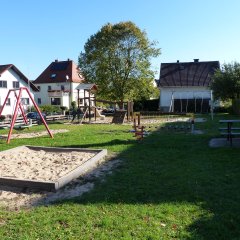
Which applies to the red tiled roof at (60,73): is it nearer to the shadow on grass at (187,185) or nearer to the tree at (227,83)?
the tree at (227,83)

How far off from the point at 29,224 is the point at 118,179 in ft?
9.43

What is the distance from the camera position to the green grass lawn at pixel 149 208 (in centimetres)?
485

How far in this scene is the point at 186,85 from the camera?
4775 centimetres

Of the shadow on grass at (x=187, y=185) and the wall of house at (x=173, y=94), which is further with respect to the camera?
the wall of house at (x=173, y=94)

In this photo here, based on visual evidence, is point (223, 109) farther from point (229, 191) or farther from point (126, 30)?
point (229, 191)

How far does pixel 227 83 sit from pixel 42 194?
30622mm

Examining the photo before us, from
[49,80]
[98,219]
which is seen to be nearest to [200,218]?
[98,219]

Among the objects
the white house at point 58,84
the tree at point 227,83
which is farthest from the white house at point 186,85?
the white house at point 58,84

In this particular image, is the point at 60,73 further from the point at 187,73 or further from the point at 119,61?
the point at 119,61

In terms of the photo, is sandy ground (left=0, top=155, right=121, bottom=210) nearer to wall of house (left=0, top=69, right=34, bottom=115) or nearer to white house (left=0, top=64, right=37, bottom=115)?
white house (left=0, top=64, right=37, bottom=115)

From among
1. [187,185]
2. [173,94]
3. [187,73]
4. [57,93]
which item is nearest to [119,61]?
[173,94]

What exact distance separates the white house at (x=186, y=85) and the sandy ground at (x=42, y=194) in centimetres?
3487

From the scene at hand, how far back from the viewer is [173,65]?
52031 mm

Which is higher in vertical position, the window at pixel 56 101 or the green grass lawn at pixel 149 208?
the window at pixel 56 101
